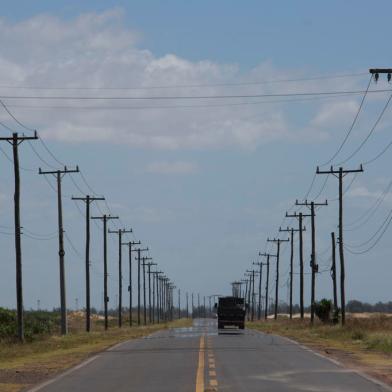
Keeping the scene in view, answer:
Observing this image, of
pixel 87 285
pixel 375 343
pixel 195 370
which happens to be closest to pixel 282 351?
pixel 375 343

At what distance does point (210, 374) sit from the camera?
21.7 meters

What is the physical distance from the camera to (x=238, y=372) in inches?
882

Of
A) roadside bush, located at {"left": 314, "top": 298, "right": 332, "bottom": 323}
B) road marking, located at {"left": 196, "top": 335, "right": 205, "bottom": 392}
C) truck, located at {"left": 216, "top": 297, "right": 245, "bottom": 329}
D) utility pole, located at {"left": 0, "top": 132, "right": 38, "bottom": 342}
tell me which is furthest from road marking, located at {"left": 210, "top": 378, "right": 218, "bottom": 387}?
roadside bush, located at {"left": 314, "top": 298, "right": 332, "bottom": 323}

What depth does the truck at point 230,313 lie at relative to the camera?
234ft

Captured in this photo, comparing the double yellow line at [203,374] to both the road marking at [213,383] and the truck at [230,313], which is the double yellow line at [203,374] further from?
the truck at [230,313]

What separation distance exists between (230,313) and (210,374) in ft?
164

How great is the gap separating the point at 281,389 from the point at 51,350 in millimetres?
20592

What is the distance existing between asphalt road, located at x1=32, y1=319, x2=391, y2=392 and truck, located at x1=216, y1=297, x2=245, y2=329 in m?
39.3

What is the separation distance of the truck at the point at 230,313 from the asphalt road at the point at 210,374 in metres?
39.3

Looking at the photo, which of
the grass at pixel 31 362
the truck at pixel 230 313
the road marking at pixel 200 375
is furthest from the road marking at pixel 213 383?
the truck at pixel 230 313

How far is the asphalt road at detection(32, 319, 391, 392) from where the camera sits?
61.7 ft

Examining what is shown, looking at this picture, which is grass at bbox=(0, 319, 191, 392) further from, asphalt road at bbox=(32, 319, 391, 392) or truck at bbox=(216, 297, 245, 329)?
truck at bbox=(216, 297, 245, 329)

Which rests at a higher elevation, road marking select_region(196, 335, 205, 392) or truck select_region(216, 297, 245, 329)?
road marking select_region(196, 335, 205, 392)

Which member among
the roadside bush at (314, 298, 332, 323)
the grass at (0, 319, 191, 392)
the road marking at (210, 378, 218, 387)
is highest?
the road marking at (210, 378, 218, 387)
